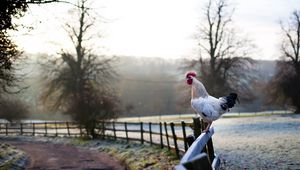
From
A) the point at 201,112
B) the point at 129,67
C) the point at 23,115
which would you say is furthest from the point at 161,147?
the point at 129,67

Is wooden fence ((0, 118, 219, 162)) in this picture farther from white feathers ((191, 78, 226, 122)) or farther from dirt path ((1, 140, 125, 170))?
dirt path ((1, 140, 125, 170))

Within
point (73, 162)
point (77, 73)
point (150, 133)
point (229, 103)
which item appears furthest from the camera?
point (77, 73)

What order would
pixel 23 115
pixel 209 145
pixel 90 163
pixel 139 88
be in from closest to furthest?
pixel 209 145 → pixel 90 163 → pixel 23 115 → pixel 139 88

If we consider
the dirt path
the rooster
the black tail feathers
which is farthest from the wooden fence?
the dirt path

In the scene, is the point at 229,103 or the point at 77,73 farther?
the point at 77,73

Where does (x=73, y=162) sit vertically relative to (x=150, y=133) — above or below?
below

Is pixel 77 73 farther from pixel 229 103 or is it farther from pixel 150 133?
pixel 229 103

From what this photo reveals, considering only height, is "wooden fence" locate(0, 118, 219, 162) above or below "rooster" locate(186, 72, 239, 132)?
below

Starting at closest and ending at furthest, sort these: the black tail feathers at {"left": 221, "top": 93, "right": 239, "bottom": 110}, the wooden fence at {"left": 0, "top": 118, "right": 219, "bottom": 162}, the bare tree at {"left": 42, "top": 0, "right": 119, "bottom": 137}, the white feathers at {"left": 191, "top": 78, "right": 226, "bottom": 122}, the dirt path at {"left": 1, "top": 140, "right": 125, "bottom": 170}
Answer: the white feathers at {"left": 191, "top": 78, "right": 226, "bottom": 122}
the black tail feathers at {"left": 221, "top": 93, "right": 239, "bottom": 110}
the wooden fence at {"left": 0, "top": 118, "right": 219, "bottom": 162}
the dirt path at {"left": 1, "top": 140, "right": 125, "bottom": 170}
the bare tree at {"left": 42, "top": 0, "right": 119, "bottom": 137}

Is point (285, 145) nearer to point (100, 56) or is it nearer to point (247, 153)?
point (247, 153)

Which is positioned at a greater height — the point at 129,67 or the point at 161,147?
the point at 129,67

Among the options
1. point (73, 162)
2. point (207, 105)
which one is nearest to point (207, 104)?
point (207, 105)

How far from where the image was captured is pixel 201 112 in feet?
22.7

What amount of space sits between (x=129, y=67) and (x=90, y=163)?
160540 millimetres
